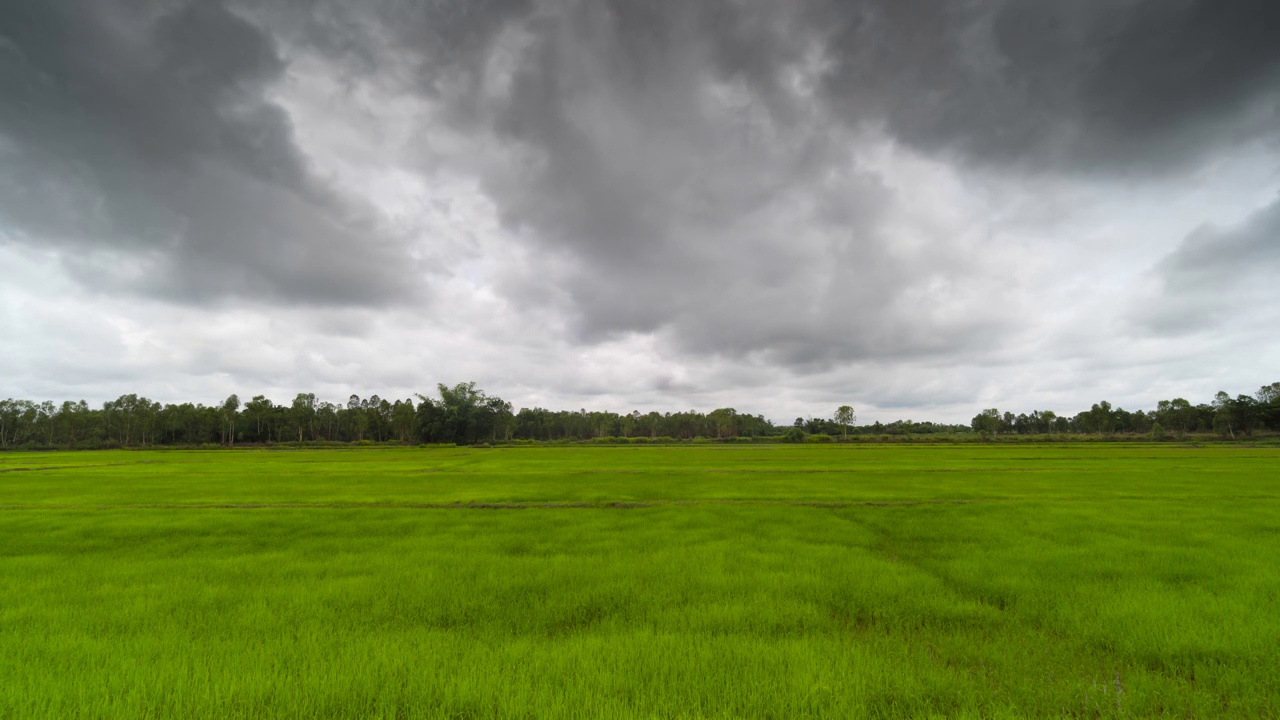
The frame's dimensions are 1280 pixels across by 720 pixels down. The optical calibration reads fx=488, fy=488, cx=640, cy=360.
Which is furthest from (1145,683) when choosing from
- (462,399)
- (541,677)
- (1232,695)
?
(462,399)

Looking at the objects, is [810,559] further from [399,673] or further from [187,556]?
[187,556]

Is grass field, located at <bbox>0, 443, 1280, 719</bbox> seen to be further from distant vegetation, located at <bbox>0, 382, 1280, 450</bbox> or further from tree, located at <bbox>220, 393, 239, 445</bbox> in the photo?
tree, located at <bbox>220, 393, 239, 445</bbox>

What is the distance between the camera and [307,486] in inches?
1053

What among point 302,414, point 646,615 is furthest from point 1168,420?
point 302,414

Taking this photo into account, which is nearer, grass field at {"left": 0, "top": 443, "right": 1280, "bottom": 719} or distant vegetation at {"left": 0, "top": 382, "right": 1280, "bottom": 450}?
grass field at {"left": 0, "top": 443, "right": 1280, "bottom": 719}

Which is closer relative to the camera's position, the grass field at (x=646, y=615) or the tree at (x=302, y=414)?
the grass field at (x=646, y=615)

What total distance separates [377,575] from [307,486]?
2214 centimetres

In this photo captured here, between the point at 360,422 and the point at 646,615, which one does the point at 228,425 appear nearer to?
the point at 360,422

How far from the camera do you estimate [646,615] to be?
285 inches

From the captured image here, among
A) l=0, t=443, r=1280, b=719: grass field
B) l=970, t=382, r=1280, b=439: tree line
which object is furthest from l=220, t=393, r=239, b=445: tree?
l=970, t=382, r=1280, b=439: tree line

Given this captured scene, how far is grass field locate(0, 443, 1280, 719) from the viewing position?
194 inches

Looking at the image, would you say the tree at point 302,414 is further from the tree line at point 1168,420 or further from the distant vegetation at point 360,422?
the tree line at point 1168,420

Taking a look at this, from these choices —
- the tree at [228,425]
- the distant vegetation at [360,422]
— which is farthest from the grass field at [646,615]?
Answer: the tree at [228,425]

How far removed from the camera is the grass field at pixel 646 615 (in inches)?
194
